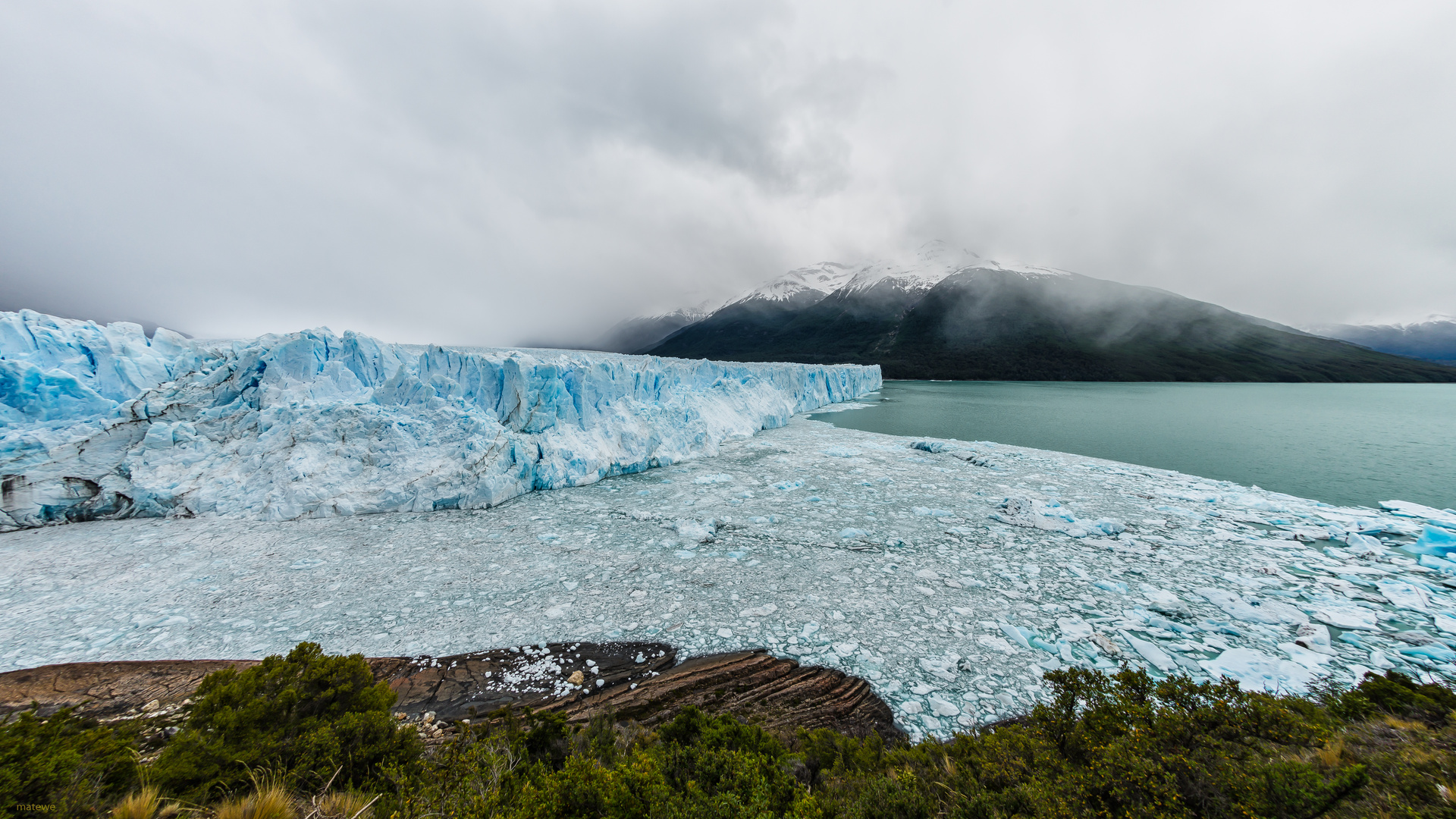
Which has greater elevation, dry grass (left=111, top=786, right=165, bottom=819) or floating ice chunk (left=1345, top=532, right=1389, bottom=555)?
dry grass (left=111, top=786, right=165, bottom=819)

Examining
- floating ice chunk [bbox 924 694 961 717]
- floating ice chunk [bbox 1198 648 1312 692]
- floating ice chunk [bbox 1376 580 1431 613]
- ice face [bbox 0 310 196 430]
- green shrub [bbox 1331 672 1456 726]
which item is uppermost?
ice face [bbox 0 310 196 430]

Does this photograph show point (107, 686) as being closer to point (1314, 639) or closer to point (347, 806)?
point (347, 806)

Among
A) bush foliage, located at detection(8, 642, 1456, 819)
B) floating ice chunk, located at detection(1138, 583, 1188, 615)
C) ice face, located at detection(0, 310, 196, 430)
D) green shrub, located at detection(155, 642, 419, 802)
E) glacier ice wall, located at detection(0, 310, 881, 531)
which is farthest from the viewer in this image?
ice face, located at detection(0, 310, 196, 430)

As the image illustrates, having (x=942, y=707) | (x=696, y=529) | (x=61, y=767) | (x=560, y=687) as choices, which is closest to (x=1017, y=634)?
(x=942, y=707)

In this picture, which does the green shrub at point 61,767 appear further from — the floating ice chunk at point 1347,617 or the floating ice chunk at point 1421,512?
the floating ice chunk at point 1421,512

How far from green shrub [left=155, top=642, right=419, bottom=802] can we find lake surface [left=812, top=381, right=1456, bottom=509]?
54.8ft

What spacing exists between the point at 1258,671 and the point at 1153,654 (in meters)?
0.78

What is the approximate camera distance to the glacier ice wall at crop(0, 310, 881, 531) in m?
7.79

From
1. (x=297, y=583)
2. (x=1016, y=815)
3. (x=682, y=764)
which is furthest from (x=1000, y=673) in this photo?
(x=297, y=583)

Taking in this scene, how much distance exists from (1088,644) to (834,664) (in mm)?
2653

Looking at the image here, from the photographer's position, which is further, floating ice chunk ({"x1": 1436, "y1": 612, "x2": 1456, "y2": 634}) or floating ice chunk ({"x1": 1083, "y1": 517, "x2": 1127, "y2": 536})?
floating ice chunk ({"x1": 1083, "y1": 517, "x2": 1127, "y2": 536})

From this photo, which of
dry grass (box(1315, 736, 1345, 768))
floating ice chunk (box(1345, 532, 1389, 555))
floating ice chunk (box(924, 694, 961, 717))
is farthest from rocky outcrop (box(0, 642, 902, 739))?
floating ice chunk (box(1345, 532, 1389, 555))

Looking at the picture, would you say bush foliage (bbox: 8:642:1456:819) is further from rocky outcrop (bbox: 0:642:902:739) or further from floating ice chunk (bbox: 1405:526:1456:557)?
floating ice chunk (bbox: 1405:526:1456:557)

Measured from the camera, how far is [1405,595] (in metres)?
5.45
